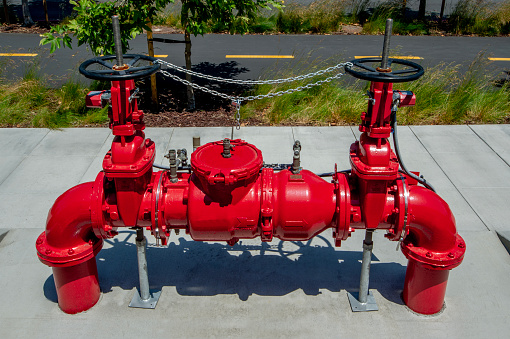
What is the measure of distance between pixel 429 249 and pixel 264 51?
845 centimetres

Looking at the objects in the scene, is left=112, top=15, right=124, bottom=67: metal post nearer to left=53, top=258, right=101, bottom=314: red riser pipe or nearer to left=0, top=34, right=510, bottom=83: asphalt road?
left=53, top=258, right=101, bottom=314: red riser pipe

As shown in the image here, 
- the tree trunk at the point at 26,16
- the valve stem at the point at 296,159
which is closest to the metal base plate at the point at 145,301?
the valve stem at the point at 296,159

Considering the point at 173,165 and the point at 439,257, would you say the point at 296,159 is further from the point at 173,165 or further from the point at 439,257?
the point at 439,257

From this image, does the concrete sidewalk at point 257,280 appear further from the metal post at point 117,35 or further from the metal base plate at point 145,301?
the metal post at point 117,35

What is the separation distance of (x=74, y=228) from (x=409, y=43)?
10.6m

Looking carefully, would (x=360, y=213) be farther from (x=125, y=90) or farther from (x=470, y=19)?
(x=470, y=19)

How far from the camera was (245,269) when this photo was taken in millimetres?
4199

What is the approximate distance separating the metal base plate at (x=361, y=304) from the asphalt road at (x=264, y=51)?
557 cm

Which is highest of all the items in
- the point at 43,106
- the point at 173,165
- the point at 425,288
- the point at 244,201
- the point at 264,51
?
the point at 173,165

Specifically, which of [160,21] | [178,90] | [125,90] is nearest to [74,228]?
[125,90]

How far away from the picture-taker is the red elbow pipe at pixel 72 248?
339 centimetres

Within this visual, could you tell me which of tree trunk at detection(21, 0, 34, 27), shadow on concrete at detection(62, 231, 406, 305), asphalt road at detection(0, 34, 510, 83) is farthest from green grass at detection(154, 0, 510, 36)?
shadow on concrete at detection(62, 231, 406, 305)

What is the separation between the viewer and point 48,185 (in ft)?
17.6

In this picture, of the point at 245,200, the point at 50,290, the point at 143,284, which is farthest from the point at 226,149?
the point at 50,290
